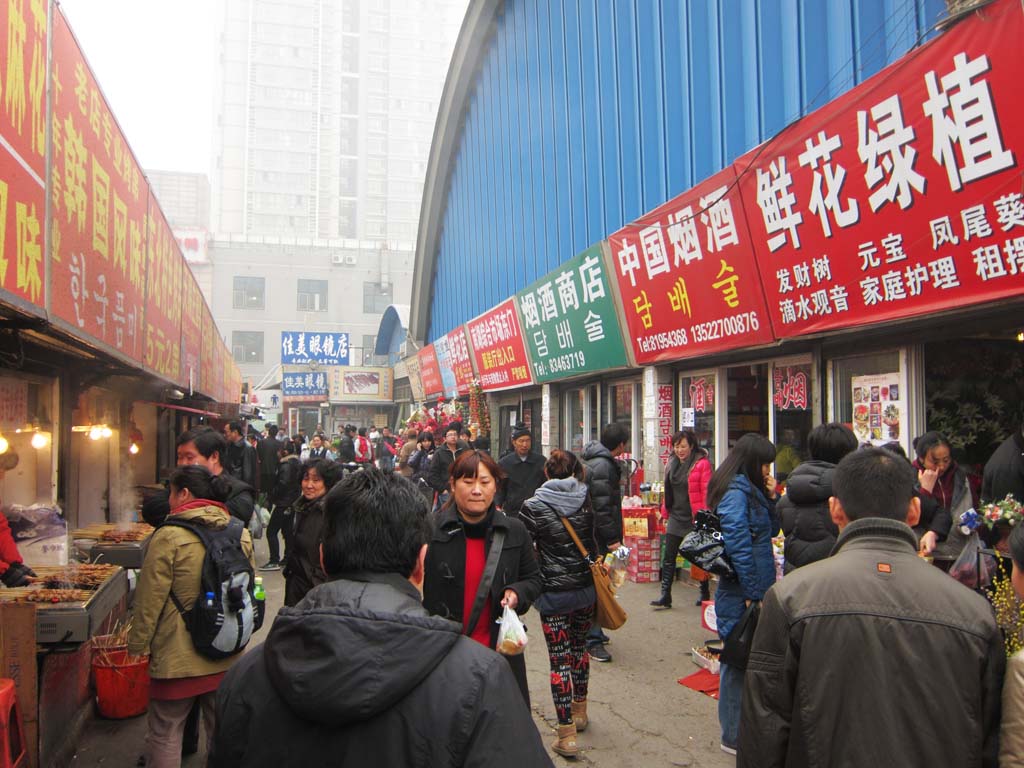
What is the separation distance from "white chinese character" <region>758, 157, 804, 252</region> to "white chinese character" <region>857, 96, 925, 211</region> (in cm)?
85

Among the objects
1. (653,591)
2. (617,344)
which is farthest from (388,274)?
(653,591)

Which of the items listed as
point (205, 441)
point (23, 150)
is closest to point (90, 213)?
point (23, 150)

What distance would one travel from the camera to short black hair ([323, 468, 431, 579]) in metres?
1.59

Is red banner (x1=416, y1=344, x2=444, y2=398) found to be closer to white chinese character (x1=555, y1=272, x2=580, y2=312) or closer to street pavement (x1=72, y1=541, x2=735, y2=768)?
white chinese character (x1=555, y1=272, x2=580, y2=312)

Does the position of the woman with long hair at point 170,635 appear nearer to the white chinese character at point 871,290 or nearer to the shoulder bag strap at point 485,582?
the shoulder bag strap at point 485,582

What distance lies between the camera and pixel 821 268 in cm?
602

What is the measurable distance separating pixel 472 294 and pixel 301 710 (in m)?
18.2

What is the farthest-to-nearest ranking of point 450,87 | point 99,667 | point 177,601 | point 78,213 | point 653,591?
point 450,87
point 653,591
point 99,667
point 78,213
point 177,601

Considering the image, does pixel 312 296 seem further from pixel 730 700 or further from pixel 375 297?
pixel 730 700

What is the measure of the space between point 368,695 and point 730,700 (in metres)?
3.24

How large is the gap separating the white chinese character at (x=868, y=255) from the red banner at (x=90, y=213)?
215 inches

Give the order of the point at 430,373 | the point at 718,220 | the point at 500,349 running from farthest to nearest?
the point at 430,373
the point at 500,349
the point at 718,220

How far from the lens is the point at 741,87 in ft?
25.7

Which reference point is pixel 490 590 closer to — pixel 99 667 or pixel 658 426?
pixel 99 667
